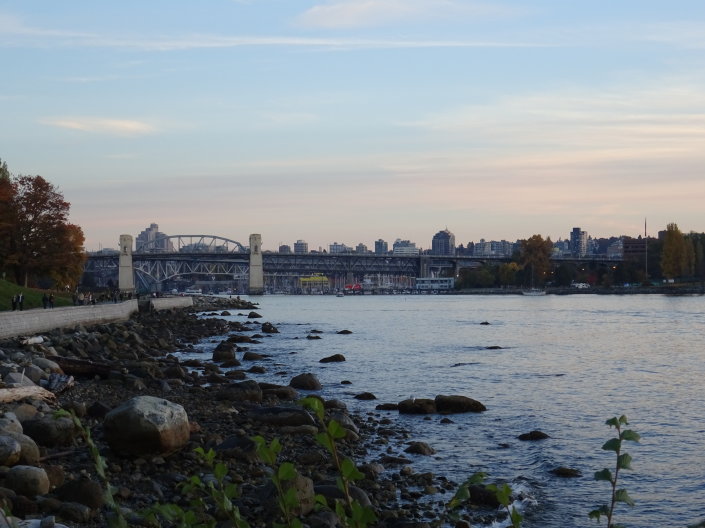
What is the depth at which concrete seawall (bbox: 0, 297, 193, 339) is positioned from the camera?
36.6 metres

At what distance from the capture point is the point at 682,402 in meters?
27.1

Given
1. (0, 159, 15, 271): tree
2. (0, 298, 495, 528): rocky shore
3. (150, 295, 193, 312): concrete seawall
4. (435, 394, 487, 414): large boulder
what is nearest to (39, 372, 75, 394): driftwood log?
(0, 298, 495, 528): rocky shore

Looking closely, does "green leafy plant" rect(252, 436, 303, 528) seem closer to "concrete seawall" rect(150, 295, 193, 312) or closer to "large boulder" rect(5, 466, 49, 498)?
"large boulder" rect(5, 466, 49, 498)

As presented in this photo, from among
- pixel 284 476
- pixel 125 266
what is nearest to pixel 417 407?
pixel 284 476

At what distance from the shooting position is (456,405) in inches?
977

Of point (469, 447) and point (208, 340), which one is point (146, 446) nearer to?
point (469, 447)

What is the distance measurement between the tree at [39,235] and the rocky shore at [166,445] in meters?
40.5

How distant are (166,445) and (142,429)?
0.54 m

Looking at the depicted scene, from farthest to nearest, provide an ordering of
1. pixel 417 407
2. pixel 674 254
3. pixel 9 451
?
pixel 674 254, pixel 417 407, pixel 9 451

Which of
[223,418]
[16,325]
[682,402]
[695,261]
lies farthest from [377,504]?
[695,261]

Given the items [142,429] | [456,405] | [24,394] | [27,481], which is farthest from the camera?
[456,405]

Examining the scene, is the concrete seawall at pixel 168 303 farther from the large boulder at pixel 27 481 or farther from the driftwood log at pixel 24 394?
the large boulder at pixel 27 481

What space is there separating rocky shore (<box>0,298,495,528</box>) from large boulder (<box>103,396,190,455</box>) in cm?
2

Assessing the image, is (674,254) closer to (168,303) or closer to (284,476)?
(168,303)
